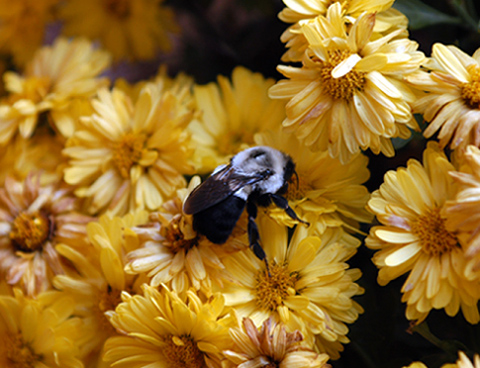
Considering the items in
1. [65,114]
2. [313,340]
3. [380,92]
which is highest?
[380,92]

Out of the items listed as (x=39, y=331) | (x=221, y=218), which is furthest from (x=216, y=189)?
(x=39, y=331)

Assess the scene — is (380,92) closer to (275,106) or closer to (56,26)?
(275,106)

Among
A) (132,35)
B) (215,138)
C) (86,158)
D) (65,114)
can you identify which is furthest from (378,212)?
(132,35)

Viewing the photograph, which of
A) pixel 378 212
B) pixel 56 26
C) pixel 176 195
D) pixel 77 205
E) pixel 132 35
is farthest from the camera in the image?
pixel 56 26

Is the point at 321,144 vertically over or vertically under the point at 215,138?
over

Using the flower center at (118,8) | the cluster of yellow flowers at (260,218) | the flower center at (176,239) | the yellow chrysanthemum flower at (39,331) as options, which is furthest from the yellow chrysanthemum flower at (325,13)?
the flower center at (118,8)

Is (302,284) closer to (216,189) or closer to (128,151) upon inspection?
(216,189)

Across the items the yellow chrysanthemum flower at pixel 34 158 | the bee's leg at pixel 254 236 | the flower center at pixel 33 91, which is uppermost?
the flower center at pixel 33 91

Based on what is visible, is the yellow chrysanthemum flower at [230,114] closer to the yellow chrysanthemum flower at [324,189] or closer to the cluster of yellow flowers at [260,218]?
the cluster of yellow flowers at [260,218]
